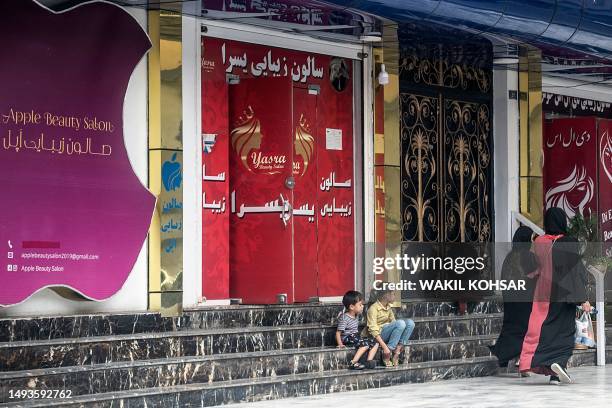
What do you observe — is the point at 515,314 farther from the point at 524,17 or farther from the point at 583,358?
the point at 524,17

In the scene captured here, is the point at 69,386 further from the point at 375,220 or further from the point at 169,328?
the point at 375,220

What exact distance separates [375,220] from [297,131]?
50.2 inches

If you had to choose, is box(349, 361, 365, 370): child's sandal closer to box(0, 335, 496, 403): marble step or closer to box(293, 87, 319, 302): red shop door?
box(0, 335, 496, 403): marble step

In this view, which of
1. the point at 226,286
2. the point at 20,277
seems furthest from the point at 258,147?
the point at 20,277

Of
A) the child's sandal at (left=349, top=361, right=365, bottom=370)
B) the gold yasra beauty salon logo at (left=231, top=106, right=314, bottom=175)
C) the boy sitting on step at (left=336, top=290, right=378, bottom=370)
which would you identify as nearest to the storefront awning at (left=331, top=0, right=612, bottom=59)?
the gold yasra beauty salon logo at (left=231, top=106, right=314, bottom=175)

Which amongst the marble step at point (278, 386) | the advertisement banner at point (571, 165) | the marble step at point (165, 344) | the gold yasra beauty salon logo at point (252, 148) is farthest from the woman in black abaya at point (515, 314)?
the advertisement banner at point (571, 165)

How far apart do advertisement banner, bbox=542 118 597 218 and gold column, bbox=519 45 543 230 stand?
0.94 m

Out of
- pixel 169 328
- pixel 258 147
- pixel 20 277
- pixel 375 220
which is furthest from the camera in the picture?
pixel 375 220

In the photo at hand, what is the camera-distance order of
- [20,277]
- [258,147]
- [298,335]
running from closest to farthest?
[20,277]
[298,335]
[258,147]

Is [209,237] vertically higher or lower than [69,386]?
higher

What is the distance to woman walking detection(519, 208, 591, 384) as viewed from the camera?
11156 mm

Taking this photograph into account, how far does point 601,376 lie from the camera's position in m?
12.1

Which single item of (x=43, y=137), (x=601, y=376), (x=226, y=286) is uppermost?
(x=43, y=137)

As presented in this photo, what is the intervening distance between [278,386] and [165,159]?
1.99 m
